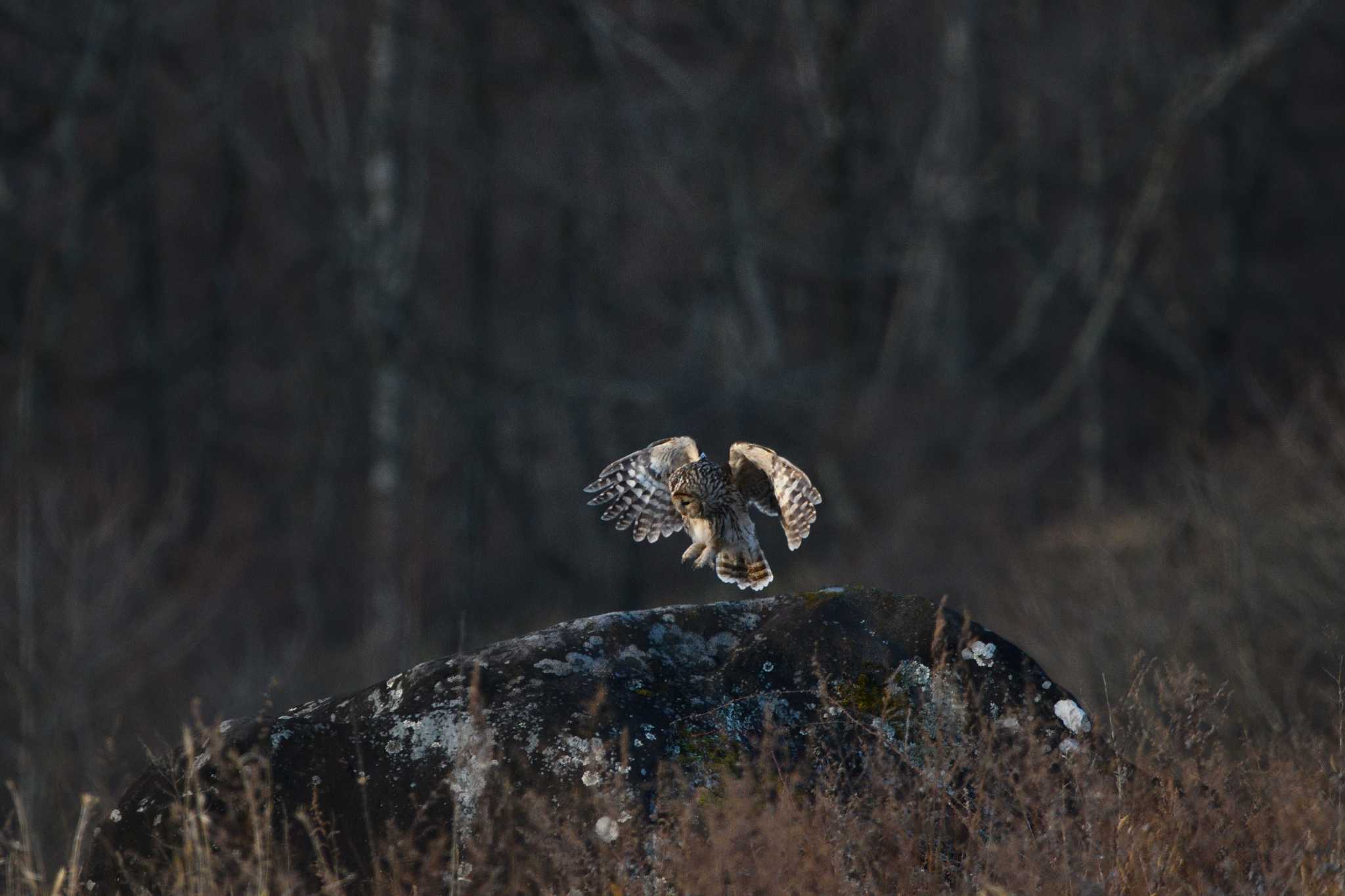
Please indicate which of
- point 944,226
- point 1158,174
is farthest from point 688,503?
point 1158,174

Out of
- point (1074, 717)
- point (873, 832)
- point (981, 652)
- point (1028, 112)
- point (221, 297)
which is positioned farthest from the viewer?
point (221, 297)

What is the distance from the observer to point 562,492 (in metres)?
26.0

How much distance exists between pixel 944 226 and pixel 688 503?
17.1 meters

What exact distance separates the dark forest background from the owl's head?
541 centimetres

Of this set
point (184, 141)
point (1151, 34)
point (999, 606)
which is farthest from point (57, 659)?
point (1151, 34)

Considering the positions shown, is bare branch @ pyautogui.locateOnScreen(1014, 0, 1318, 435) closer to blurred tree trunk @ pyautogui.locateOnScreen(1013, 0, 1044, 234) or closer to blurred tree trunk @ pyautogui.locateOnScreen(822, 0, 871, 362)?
blurred tree trunk @ pyautogui.locateOnScreen(1013, 0, 1044, 234)

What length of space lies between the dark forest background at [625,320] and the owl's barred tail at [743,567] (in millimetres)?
5053

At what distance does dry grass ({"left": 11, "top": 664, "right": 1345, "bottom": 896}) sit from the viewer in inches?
A: 144

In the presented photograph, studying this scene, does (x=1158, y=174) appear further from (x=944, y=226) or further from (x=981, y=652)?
(x=981, y=652)

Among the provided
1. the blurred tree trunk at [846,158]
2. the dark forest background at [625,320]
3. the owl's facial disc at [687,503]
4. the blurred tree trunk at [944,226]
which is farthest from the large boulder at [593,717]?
the blurred tree trunk at [846,158]

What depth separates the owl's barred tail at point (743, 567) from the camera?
6781 mm

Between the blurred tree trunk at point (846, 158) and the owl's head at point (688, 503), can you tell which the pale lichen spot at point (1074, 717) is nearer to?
the owl's head at point (688, 503)

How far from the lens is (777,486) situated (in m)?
6.74

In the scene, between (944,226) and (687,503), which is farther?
(944,226)
